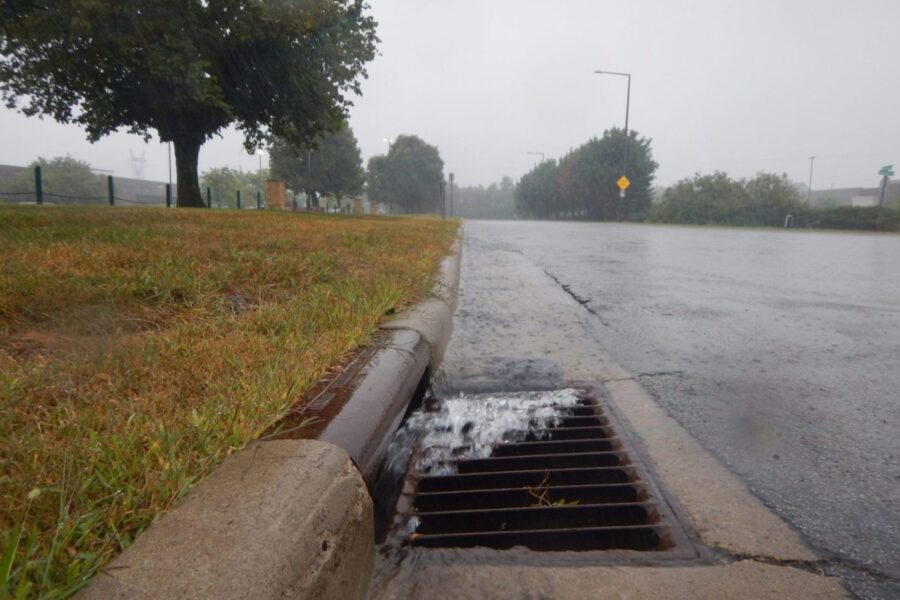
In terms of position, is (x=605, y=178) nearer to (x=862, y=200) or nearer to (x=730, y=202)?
(x=730, y=202)

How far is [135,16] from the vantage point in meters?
14.2

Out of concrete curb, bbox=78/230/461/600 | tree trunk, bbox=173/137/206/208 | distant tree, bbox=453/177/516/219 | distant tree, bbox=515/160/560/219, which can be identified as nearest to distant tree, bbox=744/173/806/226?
distant tree, bbox=515/160/560/219

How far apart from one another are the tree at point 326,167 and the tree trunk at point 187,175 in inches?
1052

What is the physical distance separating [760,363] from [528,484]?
190 cm

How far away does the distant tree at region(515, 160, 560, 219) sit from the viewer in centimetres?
7256

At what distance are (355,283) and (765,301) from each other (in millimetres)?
3694

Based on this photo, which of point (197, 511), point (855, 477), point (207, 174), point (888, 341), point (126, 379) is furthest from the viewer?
point (207, 174)

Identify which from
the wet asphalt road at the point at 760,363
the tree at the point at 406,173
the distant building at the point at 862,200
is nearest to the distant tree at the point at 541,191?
the tree at the point at 406,173

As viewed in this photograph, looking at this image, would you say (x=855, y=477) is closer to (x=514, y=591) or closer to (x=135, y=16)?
(x=514, y=591)

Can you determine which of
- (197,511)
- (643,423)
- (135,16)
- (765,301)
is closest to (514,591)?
(197,511)

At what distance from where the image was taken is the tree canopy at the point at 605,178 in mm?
53281

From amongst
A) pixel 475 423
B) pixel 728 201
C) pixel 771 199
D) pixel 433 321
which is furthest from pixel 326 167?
pixel 475 423

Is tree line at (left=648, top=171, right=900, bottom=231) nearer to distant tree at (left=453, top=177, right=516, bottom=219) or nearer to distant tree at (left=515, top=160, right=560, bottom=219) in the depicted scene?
distant tree at (left=515, top=160, right=560, bottom=219)

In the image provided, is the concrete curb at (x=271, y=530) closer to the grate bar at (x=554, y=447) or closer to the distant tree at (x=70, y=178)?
the grate bar at (x=554, y=447)
